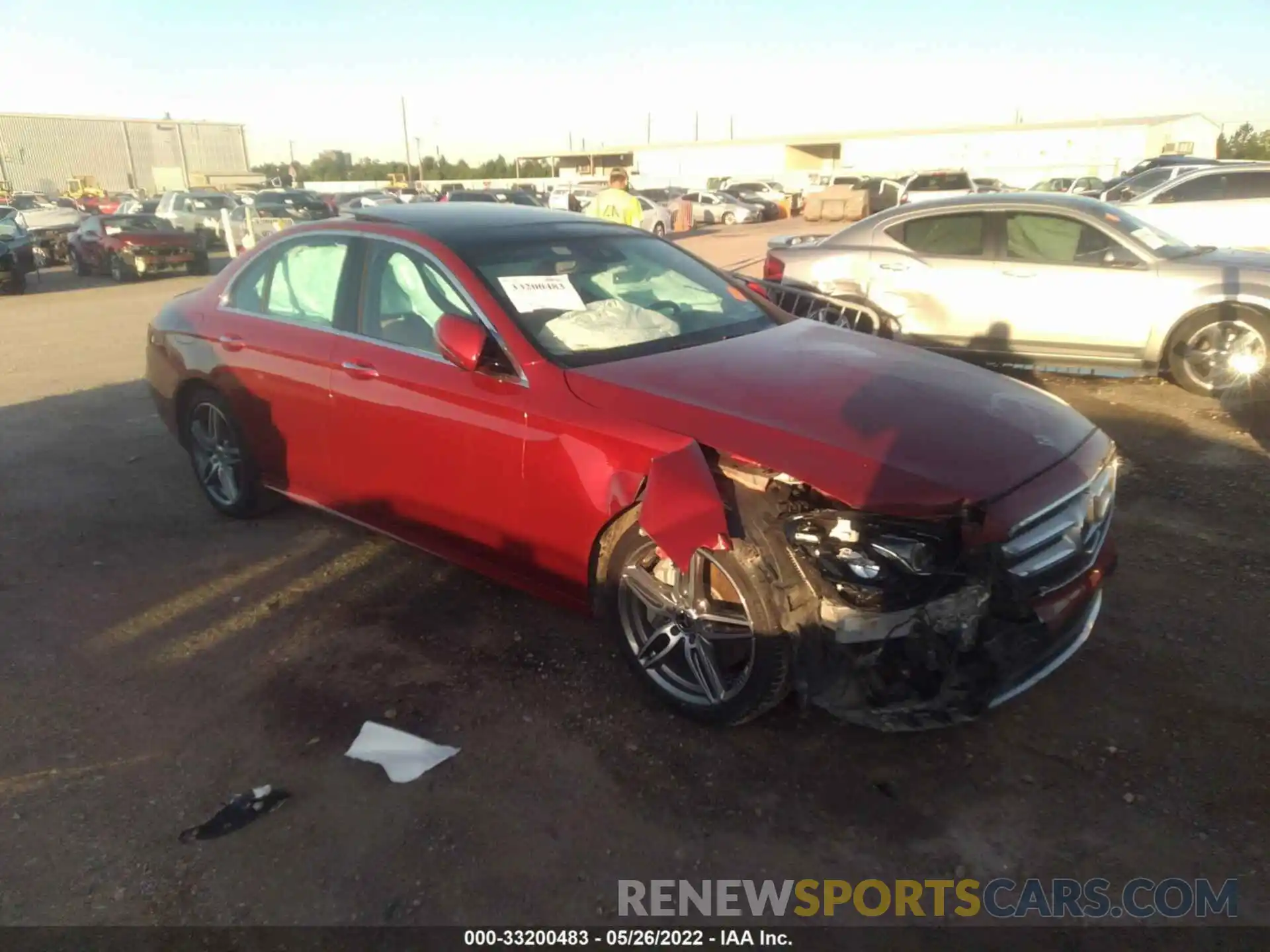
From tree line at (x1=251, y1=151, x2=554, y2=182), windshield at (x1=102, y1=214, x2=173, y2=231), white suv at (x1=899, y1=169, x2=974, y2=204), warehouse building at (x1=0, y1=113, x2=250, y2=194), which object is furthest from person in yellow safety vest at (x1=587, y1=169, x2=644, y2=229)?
tree line at (x1=251, y1=151, x2=554, y2=182)

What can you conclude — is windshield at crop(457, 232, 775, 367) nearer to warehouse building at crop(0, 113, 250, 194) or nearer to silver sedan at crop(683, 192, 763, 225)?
silver sedan at crop(683, 192, 763, 225)

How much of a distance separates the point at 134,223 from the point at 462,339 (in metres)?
20.1

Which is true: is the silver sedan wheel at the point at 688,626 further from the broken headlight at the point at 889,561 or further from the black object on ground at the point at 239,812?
the black object on ground at the point at 239,812

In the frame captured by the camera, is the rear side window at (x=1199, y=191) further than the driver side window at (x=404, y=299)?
Yes

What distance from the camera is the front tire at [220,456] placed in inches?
190

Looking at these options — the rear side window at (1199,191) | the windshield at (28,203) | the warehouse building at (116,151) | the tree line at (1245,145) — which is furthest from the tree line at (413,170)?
the rear side window at (1199,191)

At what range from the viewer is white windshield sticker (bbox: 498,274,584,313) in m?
3.68

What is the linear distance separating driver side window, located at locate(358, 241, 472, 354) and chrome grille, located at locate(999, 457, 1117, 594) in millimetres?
2245


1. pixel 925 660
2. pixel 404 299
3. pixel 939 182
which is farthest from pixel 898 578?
pixel 939 182

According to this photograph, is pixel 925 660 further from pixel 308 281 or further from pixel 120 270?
pixel 120 270

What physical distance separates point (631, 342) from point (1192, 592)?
2787mm

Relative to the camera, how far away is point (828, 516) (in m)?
2.74

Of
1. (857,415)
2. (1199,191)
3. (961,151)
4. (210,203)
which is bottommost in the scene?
(857,415)

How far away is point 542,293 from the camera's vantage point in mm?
3770
